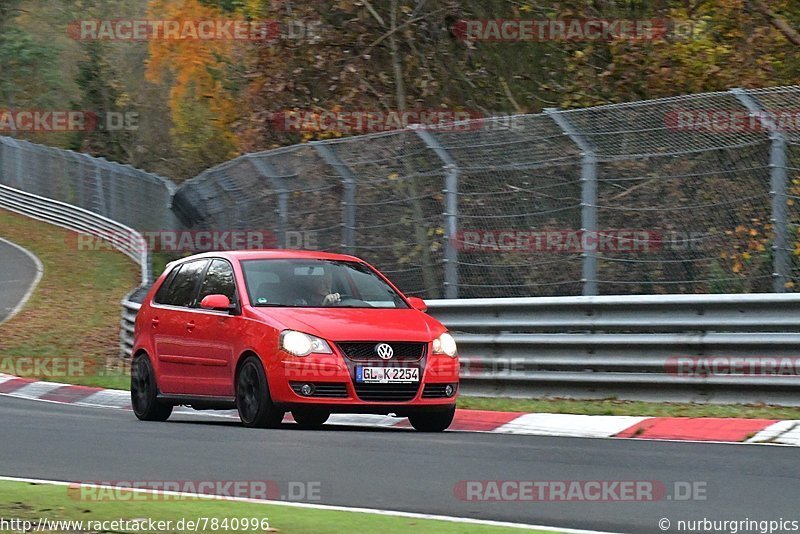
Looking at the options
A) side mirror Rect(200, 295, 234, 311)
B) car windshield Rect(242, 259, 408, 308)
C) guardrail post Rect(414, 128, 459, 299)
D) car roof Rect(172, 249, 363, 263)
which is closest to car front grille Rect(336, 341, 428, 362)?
car windshield Rect(242, 259, 408, 308)

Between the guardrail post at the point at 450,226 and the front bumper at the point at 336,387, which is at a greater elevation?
the guardrail post at the point at 450,226

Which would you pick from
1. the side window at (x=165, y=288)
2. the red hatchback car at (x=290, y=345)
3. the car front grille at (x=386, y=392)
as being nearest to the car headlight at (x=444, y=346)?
the red hatchback car at (x=290, y=345)

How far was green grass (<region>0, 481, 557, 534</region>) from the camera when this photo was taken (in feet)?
22.0

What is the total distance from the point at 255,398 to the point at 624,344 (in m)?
3.29

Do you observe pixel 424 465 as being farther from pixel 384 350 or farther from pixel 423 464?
pixel 384 350

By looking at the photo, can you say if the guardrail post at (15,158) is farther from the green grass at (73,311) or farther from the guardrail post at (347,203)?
the guardrail post at (347,203)

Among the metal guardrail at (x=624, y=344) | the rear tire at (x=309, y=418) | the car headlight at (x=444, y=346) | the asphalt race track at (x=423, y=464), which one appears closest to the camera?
the asphalt race track at (x=423, y=464)

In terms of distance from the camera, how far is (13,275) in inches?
1280

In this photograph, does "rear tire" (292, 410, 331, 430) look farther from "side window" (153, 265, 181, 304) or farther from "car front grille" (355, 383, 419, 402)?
"side window" (153, 265, 181, 304)

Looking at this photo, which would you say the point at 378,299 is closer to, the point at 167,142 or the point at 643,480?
the point at 643,480

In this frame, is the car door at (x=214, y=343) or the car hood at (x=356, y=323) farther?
the car door at (x=214, y=343)

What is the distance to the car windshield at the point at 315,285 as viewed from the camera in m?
11.9

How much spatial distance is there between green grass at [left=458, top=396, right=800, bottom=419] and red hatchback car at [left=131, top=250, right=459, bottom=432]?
1.33 metres

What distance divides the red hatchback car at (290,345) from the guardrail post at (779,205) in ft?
8.77
